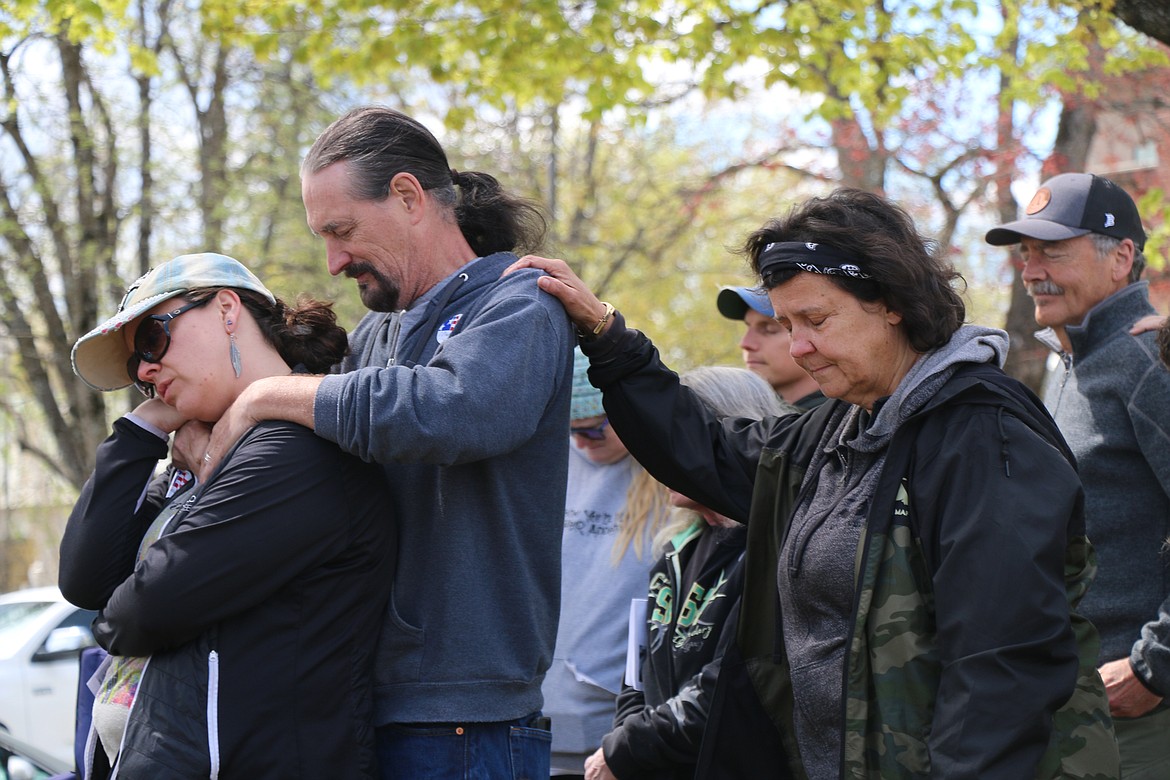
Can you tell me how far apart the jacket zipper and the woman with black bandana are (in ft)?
3.34

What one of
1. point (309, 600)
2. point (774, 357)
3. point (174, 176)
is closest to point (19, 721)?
point (174, 176)

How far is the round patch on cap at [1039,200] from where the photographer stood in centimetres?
372

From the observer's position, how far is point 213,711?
7.18 ft

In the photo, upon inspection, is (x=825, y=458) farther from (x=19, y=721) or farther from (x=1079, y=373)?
(x=19, y=721)

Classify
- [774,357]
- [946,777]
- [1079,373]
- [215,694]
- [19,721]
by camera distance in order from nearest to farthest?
[946,777], [215,694], [1079,373], [774,357], [19,721]

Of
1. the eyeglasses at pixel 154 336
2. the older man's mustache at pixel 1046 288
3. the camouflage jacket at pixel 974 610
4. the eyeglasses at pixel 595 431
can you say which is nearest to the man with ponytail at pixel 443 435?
the eyeglasses at pixel 154 336

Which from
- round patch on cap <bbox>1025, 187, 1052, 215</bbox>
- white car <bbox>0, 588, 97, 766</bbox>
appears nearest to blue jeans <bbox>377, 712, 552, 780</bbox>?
round patch on cap <bbox>1025, 187, 1052, 215</bbox>

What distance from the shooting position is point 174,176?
12.4 m

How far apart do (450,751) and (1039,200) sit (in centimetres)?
260

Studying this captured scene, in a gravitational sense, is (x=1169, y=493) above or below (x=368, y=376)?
below

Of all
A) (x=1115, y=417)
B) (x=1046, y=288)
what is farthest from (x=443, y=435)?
(x=1046, y=288)

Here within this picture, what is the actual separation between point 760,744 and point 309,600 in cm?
106

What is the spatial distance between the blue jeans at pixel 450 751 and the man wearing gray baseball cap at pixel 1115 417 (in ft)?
5.71

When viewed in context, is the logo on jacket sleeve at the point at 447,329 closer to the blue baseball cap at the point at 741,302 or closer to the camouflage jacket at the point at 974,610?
the camouflage jacket at the point at 974,610
